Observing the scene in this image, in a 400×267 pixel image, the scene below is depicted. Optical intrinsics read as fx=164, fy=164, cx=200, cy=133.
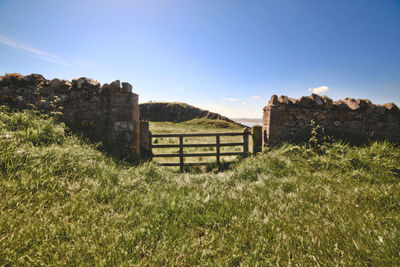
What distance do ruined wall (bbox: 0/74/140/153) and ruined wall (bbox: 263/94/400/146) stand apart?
4.96 metres

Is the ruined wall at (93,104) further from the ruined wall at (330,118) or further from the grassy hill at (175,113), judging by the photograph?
the grassy hill at (175,113)

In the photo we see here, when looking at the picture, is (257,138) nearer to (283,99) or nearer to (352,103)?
(283,99)

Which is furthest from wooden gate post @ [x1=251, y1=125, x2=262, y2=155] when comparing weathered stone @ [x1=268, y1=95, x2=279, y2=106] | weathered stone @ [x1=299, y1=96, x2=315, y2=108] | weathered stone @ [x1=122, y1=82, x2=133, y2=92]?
weathered stone @ [x1=122, y1=82, x2=133, y2=92]

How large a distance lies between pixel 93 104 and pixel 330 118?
27.1ft

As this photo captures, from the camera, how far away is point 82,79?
215 inches

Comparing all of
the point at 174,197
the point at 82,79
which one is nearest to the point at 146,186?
the point at 174,197

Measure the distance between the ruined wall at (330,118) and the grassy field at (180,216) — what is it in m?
1.88

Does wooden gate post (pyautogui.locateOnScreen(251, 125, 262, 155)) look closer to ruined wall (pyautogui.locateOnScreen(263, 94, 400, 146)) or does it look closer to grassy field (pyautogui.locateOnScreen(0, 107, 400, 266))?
ruined wall (pyautogui.locateOnScreen(263, 94, 400, 146))

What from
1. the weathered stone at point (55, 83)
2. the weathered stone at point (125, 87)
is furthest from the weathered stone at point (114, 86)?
the weathered stone at point (55, 83)

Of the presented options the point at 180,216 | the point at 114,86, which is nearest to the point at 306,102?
the point at 180,216

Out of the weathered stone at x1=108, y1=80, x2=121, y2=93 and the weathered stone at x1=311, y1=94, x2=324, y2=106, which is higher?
the weathered stone at x1=108, y1=80, x2=121, y2=93

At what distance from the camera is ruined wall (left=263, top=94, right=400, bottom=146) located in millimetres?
5746

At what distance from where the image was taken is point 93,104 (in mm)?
5535

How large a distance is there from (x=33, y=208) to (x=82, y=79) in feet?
15.0
